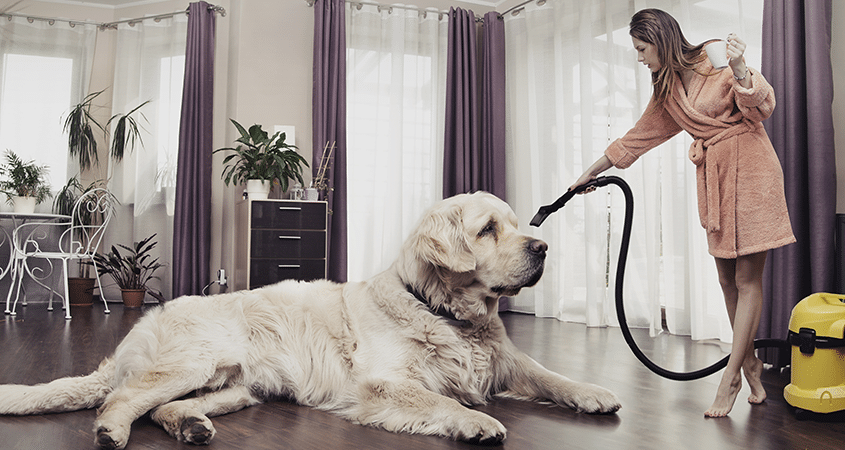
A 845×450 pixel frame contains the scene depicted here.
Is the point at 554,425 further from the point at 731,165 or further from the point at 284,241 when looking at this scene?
the point at 284,241

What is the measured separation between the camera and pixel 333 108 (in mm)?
5492

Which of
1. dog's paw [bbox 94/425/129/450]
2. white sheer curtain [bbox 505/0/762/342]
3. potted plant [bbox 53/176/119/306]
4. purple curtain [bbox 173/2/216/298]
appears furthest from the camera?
purple curtain [bbox 173/2/216/298]

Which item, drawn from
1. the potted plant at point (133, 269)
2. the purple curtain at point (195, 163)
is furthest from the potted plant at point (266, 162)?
the potted plant at point (133, 269)

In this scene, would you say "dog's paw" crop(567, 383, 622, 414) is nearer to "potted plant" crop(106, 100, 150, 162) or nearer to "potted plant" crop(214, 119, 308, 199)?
"potted plant" crop(214, 119, 308, 199)

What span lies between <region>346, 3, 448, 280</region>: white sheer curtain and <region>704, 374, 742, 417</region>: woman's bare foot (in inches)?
155

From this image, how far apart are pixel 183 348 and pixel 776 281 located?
283 centimetres

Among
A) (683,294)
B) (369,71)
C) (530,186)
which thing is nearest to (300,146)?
(369,71)

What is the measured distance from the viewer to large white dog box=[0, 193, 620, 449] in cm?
167

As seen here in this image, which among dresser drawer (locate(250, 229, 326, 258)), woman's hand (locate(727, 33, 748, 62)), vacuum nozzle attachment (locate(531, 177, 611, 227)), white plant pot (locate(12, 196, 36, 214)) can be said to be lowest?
dresser drawer (locate(250, 229, 326, 258))

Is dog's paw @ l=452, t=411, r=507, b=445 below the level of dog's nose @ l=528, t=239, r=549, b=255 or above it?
below

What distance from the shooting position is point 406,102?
18.8ft

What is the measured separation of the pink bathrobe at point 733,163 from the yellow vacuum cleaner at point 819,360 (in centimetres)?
28

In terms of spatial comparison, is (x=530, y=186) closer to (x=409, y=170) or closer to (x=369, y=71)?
(x=409, y=170)

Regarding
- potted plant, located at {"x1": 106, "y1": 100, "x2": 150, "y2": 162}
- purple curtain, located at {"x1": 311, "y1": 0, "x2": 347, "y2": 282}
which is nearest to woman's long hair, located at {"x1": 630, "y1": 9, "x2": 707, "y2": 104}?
purple curtain, located at {"x1": 311, "y1": 0, "x2": 347, "y2": 282}
